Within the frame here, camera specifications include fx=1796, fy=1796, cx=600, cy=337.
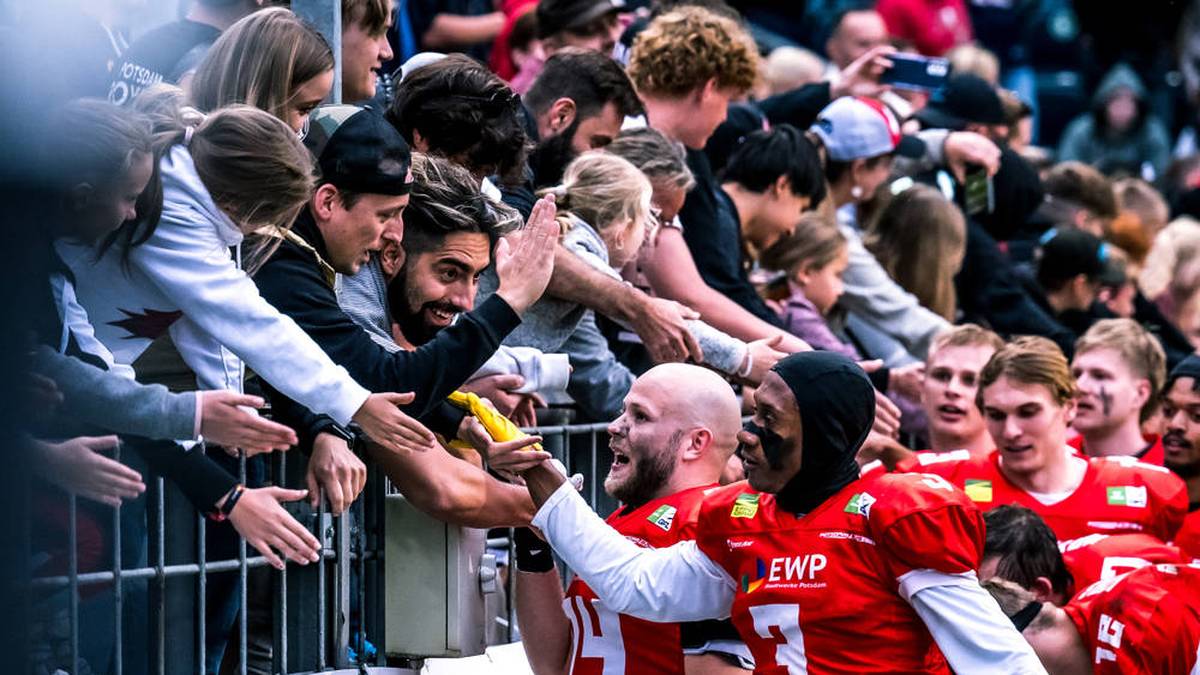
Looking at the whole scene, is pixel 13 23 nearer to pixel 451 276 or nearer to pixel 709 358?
pixel 451 276

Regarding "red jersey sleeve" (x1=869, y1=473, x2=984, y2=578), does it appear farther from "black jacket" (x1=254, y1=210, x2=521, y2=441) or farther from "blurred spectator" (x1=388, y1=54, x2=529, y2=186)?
"blurred spectator" (x1=388, y1=54, x2=529, y2=186)

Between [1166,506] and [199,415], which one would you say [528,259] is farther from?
[1166,506]

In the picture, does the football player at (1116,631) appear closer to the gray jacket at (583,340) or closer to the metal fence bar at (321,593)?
the gray jacket at (583,340)

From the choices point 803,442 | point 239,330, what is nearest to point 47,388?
point 239,330

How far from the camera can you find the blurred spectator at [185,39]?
5.55 m

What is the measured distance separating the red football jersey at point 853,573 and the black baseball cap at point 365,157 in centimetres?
130

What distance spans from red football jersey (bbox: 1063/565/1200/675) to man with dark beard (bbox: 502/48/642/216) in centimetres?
230

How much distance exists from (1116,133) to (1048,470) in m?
8.66

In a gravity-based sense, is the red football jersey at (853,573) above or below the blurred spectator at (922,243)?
below

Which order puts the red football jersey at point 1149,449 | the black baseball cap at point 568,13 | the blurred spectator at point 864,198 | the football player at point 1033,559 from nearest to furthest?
the football player at point 1033,559, the red football jersey at point 1149,449, the black baseball cap at point 568,13, the blurred spectator at point 864,198

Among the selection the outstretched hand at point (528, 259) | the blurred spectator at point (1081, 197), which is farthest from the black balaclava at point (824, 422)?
the blurred spectator at point (1081, 197)

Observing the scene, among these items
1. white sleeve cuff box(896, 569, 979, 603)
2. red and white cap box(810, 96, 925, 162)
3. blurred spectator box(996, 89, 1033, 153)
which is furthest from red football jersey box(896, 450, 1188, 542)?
blurred spectator box(996, 89, 1033, 153)

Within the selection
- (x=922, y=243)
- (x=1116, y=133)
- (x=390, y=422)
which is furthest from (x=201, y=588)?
(x=1116, y=133)

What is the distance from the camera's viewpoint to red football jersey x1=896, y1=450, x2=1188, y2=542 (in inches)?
259
